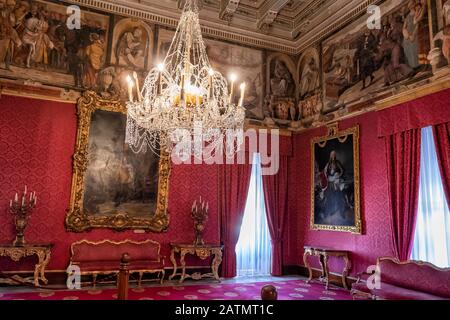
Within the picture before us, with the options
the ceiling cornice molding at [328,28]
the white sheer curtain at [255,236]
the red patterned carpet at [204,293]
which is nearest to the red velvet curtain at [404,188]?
the red patterned carpet at [204,293]

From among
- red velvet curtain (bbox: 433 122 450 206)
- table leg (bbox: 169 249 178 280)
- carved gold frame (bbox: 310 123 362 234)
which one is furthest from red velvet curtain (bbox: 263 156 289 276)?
red velvet curtain (bbox: 433 122 450 206)

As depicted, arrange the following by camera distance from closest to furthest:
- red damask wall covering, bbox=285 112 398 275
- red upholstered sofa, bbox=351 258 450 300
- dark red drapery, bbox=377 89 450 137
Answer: red upholstered sofa, bbox=351 258 450 300, dark red drapery, bbox=377 89 450 137, red damask wall covering, bbox=285 112 398 275

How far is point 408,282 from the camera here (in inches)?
211

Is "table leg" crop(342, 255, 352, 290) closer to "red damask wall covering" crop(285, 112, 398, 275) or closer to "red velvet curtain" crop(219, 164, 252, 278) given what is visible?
"red damask wall covering" crop(285, 112, 398, 275)

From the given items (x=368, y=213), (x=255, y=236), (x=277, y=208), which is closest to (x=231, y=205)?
(x=255, y=236)

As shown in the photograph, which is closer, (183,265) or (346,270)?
(346,270)

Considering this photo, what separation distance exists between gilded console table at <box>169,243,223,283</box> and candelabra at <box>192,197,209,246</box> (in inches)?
7.8

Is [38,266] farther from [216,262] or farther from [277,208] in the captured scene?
[277,208]

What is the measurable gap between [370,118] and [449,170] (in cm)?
216

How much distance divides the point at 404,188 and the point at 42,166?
7.12m

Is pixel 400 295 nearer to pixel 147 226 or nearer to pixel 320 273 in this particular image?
pixel 320 273

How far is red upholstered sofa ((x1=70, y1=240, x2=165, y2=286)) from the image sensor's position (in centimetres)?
673

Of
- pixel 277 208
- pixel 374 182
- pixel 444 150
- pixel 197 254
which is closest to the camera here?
pixel 444 150
